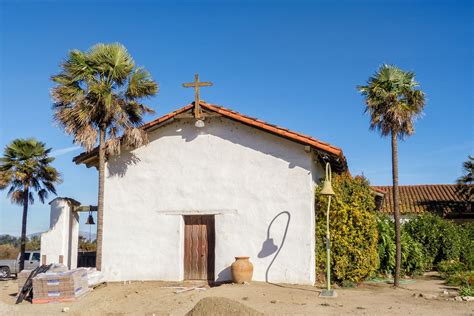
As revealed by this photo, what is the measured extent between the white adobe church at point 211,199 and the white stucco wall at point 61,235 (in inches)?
53.6

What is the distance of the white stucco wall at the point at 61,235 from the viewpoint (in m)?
16.3

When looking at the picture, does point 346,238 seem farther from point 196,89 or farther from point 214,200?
point 196,89

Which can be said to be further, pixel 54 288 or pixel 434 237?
pixel 434 237

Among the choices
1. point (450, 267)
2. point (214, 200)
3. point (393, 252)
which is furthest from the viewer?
point (450, 267)

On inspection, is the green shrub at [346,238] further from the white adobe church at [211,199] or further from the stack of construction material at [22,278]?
the stack of construction material at [22,278]

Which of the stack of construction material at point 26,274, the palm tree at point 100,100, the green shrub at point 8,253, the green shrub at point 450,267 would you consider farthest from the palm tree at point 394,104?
the green shrub at point 8,253

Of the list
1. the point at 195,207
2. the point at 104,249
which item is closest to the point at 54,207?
the point at 104,249

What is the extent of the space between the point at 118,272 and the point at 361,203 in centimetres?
800

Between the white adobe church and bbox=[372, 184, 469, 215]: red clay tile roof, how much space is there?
15.8m

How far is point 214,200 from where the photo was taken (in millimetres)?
15664

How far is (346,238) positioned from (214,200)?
415 cm

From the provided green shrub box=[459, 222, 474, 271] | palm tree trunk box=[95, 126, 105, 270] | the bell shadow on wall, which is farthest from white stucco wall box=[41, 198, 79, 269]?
green shrub box=[459, 222, 474, 271]

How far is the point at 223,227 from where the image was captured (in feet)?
50.7

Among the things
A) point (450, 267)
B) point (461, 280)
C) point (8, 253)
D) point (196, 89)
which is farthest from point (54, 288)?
point (8, 253)
